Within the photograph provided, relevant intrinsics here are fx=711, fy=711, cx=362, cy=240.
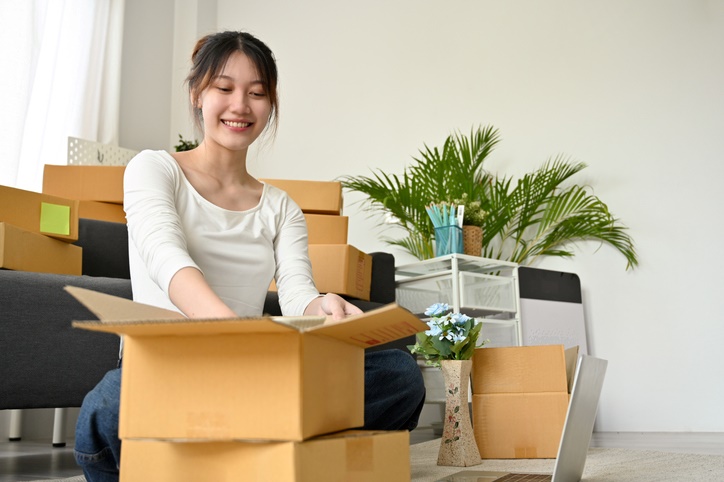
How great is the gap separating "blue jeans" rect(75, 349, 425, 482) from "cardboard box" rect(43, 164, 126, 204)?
64.4 inches

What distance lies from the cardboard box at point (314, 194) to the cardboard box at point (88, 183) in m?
0.53

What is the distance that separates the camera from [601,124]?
10.7 ft

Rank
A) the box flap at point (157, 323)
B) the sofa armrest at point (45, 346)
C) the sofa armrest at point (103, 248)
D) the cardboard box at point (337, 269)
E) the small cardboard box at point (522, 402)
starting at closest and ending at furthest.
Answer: the box flap at point (157, 323)
the sofa armrest at point (45, 346)
the small cardboard box at point (522, 402)
the sofa armrest at point (103, 248)
the cardboard box at point (337, 269)

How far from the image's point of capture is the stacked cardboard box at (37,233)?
1608 millimetres

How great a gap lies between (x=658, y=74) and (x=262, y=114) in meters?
2.52

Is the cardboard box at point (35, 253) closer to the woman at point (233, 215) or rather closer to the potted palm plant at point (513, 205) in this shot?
the woman at point (233, 215)

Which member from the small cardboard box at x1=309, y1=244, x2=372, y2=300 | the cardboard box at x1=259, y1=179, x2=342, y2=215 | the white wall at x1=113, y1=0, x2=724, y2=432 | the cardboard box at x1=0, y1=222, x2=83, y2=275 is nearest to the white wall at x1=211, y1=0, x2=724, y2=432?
the white wall at x1=113, y1=0, x2=724, y2=432

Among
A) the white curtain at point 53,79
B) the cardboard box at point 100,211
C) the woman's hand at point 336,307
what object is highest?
the white curtain at point 53,79

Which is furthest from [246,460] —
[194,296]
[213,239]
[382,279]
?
[382,279]

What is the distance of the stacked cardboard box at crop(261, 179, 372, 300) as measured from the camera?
2271 millimetres

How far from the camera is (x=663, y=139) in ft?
10.2

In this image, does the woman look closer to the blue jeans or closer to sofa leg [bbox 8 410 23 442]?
the blue jeans

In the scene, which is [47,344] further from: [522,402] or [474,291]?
[474,291]

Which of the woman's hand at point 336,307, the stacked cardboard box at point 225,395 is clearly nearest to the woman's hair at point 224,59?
the woman's hand at point 336,307
